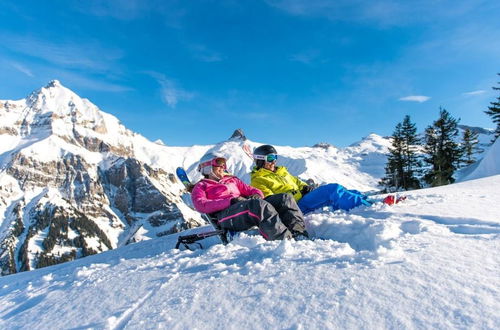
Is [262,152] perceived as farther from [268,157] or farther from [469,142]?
[469,142]

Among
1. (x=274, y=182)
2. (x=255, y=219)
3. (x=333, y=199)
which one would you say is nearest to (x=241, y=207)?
(x=255, y=219)

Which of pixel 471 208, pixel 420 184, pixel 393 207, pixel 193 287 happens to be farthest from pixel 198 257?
pixel 420 184

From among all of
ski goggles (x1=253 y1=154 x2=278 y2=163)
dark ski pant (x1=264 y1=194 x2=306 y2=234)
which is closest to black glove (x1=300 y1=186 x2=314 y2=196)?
ski goggles (x1=253 y1=154 x2=278 y2=163)

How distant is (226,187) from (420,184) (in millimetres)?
33418

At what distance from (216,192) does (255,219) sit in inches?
57.3

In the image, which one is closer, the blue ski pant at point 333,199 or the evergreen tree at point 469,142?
the blue ski pant at point 333,199

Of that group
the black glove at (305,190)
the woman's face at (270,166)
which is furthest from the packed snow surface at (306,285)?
the woman's face at (270,166)

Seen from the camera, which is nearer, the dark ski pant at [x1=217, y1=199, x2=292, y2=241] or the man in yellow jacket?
the dark ski pant at [x1=217, y1=199, x2=292, y2=241]

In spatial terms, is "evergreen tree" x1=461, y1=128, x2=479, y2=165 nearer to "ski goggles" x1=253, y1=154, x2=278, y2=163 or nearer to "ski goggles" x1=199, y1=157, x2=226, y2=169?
"ski goggles" x1=253, y1=154, x2=278, y2=163

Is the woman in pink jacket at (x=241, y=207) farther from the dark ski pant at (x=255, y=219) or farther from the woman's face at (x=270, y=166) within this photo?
the woman's face at (x=270, y=166)

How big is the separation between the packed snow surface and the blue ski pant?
4.92 ft

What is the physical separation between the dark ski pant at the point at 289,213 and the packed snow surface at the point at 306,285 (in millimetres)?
565

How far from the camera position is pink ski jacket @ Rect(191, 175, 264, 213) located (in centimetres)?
614

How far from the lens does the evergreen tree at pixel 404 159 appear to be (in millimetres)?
35500
